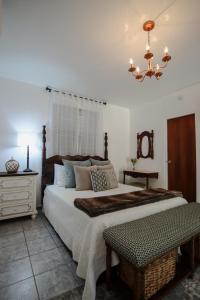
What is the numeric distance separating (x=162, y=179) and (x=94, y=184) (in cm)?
196

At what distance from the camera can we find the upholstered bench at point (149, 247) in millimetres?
1085

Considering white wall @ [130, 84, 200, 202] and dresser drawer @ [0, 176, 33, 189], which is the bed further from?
white wall @ [130, 84, 200, 202]

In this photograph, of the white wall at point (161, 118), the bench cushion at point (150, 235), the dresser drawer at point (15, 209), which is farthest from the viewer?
the white wall at point (161, 118)

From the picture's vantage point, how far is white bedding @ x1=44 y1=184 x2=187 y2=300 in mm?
1325

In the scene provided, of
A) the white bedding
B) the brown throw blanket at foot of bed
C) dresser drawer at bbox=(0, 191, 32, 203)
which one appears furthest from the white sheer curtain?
the brown throw blanket at foot of bed

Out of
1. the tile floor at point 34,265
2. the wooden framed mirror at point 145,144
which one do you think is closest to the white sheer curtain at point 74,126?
the wooden framed mirror at point 145,144

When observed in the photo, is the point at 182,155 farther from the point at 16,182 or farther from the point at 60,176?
the point at 16,182

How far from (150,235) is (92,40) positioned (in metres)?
2.22

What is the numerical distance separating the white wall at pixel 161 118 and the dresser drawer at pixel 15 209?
9.37 feet

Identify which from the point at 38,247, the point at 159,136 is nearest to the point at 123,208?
the point at 38,247

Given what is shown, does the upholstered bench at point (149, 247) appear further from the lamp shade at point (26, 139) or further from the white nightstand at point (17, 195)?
the lamp shade at point (26, 139)

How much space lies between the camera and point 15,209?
264cm

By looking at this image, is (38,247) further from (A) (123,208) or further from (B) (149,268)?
(B) (149,268)

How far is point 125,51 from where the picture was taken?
7.04 feet
